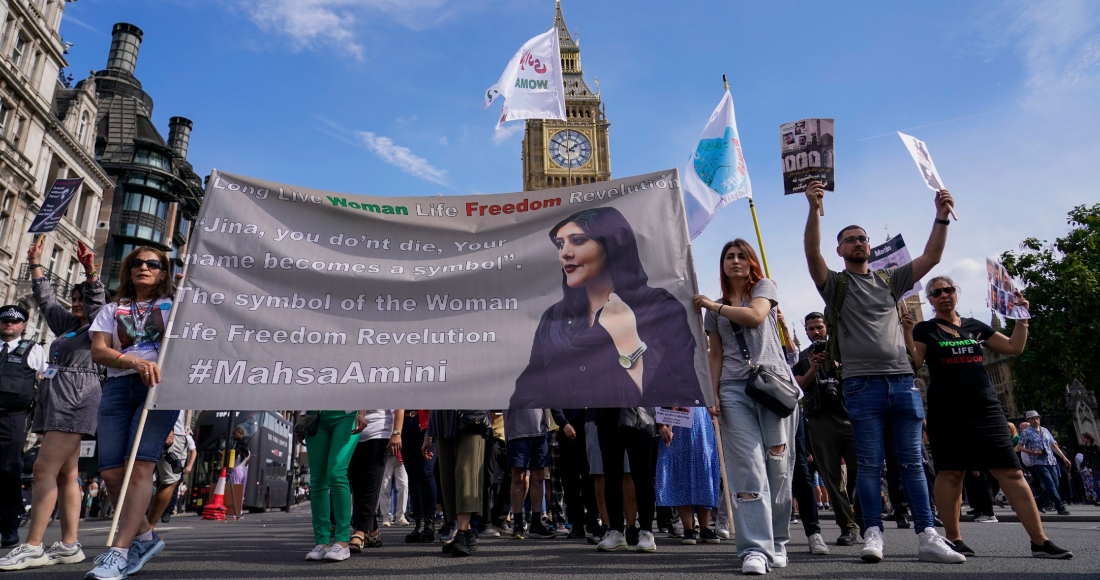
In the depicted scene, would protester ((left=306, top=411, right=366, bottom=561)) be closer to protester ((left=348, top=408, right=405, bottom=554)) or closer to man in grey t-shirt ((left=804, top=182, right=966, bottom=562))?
protester ((left=348, top=408, right=405, bottom=554))

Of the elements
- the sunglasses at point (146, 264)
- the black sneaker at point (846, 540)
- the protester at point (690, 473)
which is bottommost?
the black sneaker at point (846, 540)

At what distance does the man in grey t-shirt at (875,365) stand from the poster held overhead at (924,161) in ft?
0.73

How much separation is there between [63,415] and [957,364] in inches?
247

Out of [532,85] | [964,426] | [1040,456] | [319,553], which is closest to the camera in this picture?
[964,426]

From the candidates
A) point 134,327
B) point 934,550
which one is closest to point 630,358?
point 934,550

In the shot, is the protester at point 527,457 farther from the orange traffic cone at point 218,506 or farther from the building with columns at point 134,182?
the building with columns at point 134,182

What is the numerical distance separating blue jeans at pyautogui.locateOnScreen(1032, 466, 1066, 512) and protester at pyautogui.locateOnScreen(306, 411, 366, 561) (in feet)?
36.1

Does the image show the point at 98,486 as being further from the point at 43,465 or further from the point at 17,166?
the point at 43,465

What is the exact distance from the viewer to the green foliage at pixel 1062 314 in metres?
31.8

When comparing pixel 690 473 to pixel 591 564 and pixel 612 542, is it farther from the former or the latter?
pixel 591 564

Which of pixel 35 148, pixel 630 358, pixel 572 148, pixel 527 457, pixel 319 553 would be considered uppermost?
pixel 572 148

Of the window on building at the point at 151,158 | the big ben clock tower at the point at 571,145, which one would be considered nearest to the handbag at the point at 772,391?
the window on building at the point at 151,158

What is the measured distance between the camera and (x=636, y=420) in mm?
5305

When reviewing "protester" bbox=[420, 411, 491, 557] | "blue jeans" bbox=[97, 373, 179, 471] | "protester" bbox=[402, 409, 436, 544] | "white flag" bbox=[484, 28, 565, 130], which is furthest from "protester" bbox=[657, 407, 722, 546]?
"white flag" bbox=[484, 28, 565, 130]
